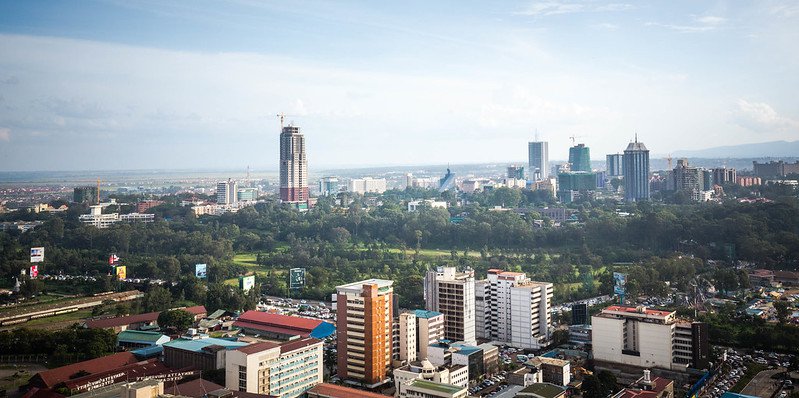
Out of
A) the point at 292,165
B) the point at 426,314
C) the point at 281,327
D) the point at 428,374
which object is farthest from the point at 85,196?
the point at 428,374

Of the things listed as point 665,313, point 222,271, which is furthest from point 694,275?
point 222,271

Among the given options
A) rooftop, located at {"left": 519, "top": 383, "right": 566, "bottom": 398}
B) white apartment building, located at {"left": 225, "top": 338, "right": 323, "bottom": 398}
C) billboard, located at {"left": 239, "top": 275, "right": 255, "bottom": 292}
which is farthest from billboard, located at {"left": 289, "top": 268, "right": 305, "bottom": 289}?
rooftop, located at {"left": 519, "top": 383, "right": 566, "bottom": 398}

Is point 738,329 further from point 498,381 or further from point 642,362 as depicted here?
point 498,381

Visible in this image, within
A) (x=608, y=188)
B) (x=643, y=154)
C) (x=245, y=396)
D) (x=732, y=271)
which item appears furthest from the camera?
(x=608, y=188)

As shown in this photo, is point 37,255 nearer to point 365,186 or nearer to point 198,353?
point 198,353

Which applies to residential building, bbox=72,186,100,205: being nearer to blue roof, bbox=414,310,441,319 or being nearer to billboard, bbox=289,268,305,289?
billboard, bbox=289,268,305,289

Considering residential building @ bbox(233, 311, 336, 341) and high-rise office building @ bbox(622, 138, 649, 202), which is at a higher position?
high-rise office building @ bbox(622, 138, 649, 202)
